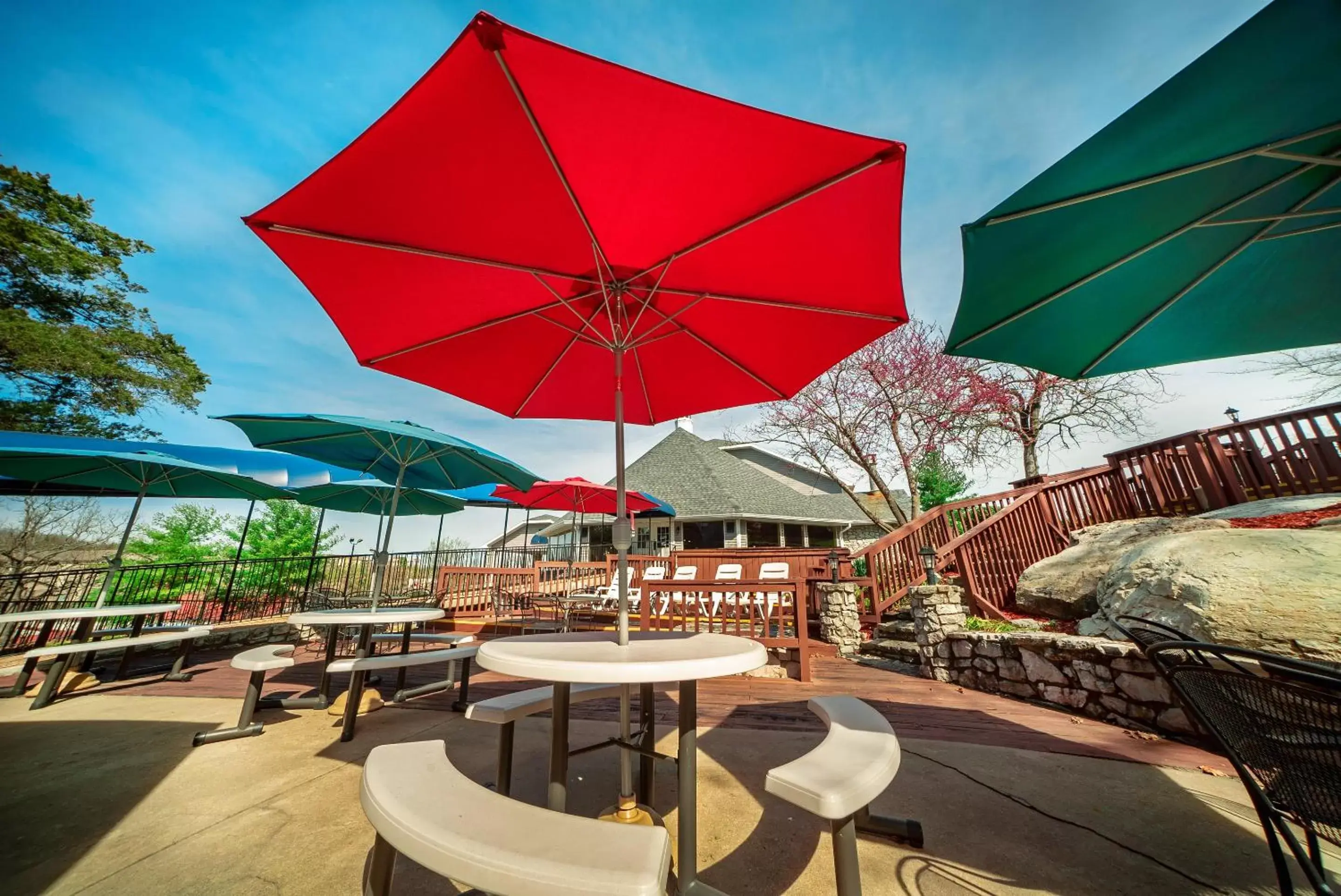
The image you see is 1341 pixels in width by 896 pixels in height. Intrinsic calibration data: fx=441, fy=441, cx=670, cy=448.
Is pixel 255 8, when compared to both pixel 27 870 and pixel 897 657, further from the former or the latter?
pixel 897 657

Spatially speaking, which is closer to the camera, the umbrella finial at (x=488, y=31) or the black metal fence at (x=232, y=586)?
the umbrella finial at (x=488, y=31)

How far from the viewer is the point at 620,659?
1620 millimetres

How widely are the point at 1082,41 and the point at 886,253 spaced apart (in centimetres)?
805

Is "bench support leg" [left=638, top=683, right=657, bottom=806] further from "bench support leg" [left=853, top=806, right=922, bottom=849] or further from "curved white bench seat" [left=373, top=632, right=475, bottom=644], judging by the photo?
Answer: "curved white bench seat" [left=373, top=632, right=475, bottom=644]

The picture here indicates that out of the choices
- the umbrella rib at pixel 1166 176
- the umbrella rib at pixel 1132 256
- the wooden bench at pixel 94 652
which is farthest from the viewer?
the wooden bench at pixel 94 652

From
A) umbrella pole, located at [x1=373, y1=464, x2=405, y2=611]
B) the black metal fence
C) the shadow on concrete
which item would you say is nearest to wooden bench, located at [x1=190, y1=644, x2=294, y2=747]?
the shadow on concrete

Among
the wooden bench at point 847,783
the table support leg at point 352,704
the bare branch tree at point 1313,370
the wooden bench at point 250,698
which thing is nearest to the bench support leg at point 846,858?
the wooden bench at point 847,783

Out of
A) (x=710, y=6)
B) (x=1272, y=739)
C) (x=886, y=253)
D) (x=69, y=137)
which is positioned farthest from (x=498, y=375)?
(x=69, y=137)

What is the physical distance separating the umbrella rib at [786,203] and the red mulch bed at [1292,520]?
6311 millimetres

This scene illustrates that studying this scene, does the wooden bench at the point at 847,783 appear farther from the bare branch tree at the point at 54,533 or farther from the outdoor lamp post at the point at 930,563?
the bare branch tree at the point at 54,533

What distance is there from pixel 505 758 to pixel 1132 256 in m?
4.43

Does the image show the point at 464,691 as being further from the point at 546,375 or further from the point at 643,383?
the point at 643,383

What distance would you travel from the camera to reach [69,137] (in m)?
14.2

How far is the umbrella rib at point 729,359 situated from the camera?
304cm
